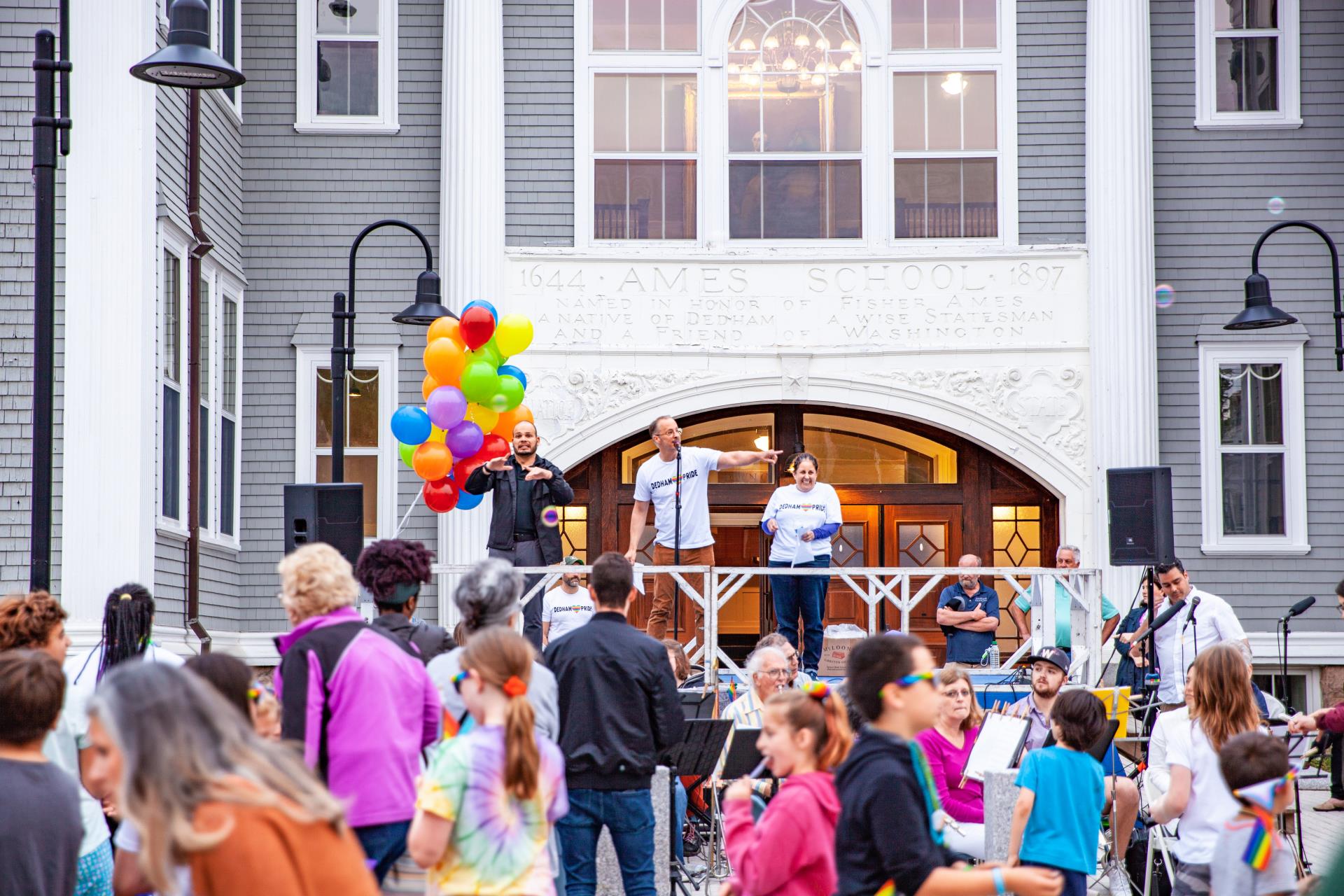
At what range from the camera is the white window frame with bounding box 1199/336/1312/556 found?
14352 mm

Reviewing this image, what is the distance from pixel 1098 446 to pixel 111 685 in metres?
12.8

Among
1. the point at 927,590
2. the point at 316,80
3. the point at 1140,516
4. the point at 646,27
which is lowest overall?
the point at 927,590

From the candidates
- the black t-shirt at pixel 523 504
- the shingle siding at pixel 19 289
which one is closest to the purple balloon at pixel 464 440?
the black t-shirt at pixel 523 504

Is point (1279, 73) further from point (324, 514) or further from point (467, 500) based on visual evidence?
point (324, 514)

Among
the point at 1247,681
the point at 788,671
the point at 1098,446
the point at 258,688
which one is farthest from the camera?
the point at 1098,446

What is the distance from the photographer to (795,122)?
14961 millimetres

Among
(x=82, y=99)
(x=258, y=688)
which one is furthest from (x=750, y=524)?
(x=258, y=688)

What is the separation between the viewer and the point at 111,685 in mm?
2488

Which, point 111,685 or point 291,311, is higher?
point 291,311

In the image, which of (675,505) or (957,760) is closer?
(957,760)

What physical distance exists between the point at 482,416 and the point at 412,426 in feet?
1.77

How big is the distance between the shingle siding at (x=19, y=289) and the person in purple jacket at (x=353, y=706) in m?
6.28

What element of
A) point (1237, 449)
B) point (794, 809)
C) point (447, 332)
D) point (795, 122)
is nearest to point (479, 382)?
point (447, 332)

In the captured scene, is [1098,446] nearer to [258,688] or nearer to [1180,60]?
[1180,60]
